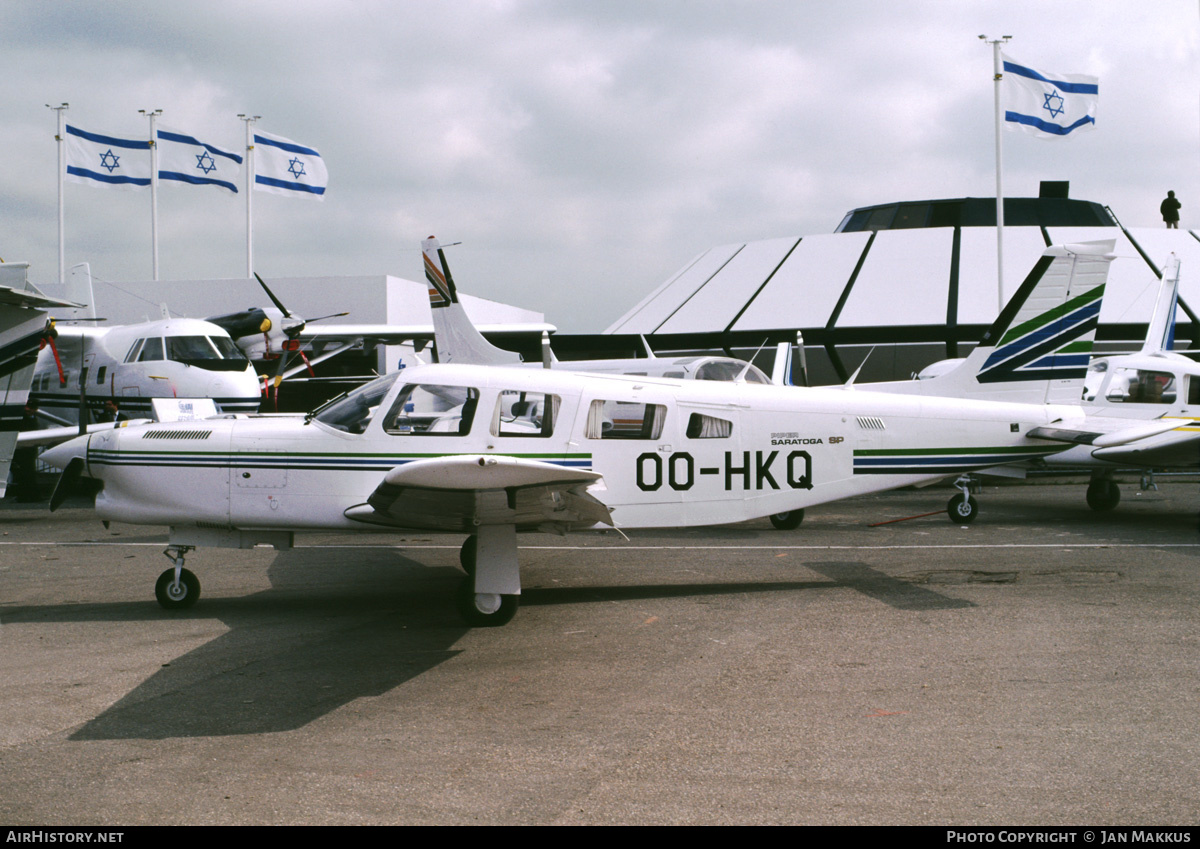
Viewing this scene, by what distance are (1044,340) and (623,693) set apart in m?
8.36

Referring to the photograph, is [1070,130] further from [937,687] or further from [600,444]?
[937,687]

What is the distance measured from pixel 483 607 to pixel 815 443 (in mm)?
3423

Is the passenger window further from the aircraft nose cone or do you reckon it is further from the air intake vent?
the air intake vent

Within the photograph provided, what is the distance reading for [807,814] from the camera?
12.2ft

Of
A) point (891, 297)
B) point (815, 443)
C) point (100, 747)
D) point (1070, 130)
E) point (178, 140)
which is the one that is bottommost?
point (100, 747)

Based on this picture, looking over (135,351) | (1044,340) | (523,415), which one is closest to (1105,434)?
(1044,340)

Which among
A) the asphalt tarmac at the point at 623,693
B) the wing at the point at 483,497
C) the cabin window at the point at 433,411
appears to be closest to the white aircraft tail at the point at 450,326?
the asphalt tarmac at the point at 623,693

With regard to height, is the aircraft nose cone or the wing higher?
the aircraft nose cone

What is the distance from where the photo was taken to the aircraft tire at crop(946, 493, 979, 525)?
12.6 m

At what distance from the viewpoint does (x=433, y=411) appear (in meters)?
7.83

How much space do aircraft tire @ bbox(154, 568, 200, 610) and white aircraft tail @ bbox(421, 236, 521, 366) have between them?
37.4 ft

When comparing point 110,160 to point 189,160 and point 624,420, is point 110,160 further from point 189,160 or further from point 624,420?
point 624,420

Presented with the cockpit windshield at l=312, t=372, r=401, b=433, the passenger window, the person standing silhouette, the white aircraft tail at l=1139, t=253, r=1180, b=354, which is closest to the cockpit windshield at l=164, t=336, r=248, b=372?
the passenger window

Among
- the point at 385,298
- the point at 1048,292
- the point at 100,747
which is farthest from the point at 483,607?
the point at 385,298
